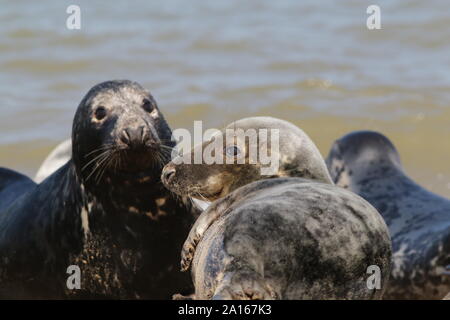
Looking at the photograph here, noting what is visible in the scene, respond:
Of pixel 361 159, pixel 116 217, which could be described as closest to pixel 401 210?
pixel 361 159

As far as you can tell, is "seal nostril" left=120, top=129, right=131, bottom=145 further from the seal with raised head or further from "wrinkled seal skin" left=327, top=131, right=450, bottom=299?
"wrinkled seal skin" left=327, top=131, right=450, bottom=299

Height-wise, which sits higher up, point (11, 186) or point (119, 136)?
point (119, 136)

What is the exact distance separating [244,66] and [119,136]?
27.1 ft

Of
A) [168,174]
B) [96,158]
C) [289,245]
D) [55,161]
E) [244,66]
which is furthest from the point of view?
[244,66]

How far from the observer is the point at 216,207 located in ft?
14.0

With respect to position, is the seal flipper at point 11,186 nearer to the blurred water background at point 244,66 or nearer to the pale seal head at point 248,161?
the pale seal head at point 248,161

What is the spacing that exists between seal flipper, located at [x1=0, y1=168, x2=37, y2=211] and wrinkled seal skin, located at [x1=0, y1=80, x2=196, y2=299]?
1.09 metres

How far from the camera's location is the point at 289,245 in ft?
11.8

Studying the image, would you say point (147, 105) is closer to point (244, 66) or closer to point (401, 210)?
point (401, 210)

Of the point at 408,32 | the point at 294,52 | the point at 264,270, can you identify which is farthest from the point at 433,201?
the point at 408,32

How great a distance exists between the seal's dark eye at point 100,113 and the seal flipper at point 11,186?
4.41 feet

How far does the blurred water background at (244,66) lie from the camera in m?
10.6
